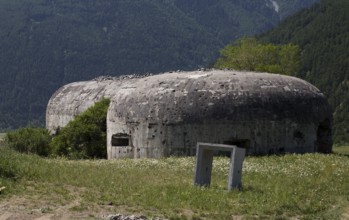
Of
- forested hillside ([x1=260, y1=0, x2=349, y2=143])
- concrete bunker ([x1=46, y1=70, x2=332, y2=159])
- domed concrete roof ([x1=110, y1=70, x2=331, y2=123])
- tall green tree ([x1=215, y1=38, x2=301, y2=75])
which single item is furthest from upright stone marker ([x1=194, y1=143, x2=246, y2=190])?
forested hillside ([x1=260, y1=0, x2=349, y2=143])

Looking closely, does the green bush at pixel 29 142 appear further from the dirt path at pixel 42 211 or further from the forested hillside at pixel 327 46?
the forested hillside at pixel 327 46

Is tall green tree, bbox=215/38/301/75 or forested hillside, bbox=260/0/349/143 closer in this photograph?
tall green tree, bbox=215/38/301/75

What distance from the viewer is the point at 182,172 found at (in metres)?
17.1

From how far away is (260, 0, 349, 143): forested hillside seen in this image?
78.6 m

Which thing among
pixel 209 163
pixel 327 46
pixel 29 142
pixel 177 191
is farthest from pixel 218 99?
pixel 327 46

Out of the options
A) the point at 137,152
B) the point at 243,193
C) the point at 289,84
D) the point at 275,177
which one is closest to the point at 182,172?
the point at 275,177

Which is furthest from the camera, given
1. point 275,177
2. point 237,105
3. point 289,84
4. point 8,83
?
point 8,83

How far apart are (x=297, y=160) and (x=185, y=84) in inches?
225

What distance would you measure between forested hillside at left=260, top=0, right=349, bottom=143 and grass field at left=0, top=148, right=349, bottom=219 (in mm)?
50113

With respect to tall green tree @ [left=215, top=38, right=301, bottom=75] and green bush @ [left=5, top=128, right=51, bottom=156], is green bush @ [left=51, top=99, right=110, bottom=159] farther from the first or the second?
tall green tree @ [left=215, top=38, right=301, bottom=75]

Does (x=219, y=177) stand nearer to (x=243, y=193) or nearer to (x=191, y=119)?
(x=243, y=193)

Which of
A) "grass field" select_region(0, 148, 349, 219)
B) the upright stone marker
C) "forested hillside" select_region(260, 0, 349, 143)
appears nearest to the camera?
"grass field" select_region(0, 148, 349, 219)

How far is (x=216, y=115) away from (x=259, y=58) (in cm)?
2508

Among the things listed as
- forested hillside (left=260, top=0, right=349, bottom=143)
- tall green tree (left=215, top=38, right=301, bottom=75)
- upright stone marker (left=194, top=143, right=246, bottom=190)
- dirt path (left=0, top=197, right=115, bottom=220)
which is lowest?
dirt path (left=0, top=197, right=115, bottom=220)
